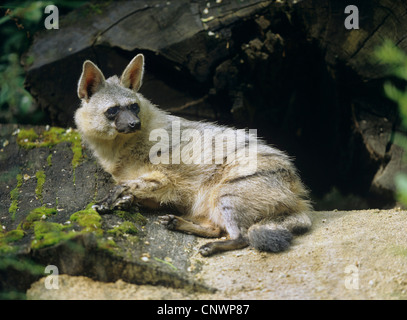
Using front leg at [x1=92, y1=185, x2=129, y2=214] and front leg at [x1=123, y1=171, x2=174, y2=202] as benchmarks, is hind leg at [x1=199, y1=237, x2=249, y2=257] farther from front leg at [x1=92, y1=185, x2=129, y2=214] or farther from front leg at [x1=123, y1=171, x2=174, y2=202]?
front leg at [x1=92, y1=185, x2=129, y2=214]

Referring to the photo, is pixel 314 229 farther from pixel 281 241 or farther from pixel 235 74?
pixel 235 74

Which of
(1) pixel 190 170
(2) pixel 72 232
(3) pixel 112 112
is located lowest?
(2) pixel 72 232

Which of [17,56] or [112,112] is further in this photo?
[17,56]

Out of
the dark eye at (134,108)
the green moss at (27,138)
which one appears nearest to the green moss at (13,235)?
the dark eye at (134,108)

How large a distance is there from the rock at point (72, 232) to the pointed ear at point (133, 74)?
122 cm

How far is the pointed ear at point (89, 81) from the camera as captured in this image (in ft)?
16.9

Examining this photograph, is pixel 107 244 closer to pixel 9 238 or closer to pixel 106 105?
pixel 9 238

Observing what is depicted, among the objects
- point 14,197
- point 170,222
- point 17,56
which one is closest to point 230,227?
point 170,222

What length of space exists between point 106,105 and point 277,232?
8.30 ft

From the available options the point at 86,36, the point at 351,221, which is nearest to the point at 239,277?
the point at 351,221

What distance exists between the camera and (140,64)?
5.48 meters

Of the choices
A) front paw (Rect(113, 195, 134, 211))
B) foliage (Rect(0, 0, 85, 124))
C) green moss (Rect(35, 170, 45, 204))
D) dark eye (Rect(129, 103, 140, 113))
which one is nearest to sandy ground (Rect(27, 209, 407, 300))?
front paw (Rect(113, 195, 134, 211))

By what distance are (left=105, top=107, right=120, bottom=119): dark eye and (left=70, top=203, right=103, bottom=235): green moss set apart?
4.16 ft

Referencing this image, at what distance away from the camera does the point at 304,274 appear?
12.5ft
